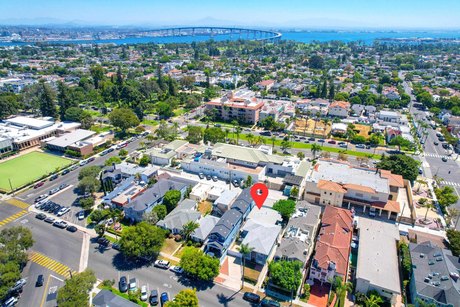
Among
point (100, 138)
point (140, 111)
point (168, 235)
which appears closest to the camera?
point (168, 235)

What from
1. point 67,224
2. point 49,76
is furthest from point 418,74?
point 49,76

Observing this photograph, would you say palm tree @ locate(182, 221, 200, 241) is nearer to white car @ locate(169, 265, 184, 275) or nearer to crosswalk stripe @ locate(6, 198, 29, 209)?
white car @ locate(169, 265, 184, 275)

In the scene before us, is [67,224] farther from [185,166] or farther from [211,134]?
[211,134]

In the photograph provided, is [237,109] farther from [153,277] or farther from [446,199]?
[153,277]

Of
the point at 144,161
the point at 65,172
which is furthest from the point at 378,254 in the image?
the point at 65,172

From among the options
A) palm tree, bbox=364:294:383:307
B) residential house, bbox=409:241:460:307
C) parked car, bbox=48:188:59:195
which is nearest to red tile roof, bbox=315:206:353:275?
palm tree, bbox=364:294:383:307

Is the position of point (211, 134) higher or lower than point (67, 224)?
higher

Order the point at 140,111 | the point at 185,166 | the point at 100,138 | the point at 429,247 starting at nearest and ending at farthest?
the point at 429,247, the point at 185,166, the point at 100,138, the point at 140,111
